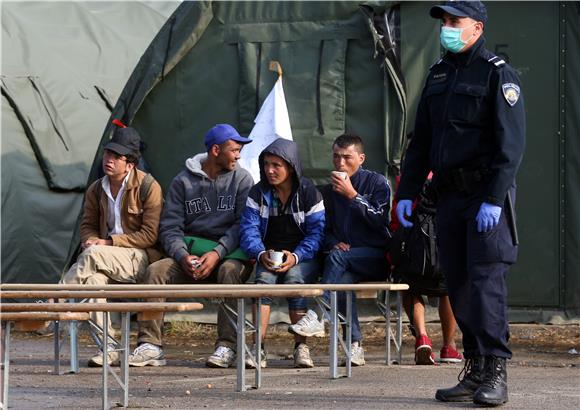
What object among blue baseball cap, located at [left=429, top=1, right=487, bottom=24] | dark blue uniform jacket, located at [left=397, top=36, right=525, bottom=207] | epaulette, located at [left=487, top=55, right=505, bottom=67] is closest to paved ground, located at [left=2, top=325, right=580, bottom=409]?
dark blue uniform jacket, located at [left=397, top=36, right=525, bottom=207]

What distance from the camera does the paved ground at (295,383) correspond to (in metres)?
6.68

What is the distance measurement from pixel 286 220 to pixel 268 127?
5.82ft

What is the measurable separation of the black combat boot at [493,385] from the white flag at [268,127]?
402 cm

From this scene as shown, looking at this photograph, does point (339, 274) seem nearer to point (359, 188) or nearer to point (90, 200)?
point (359, 188)

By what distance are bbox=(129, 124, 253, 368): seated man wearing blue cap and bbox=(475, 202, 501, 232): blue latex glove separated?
254 cm

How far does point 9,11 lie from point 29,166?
2.06 metres

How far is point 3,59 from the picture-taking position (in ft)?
41.1

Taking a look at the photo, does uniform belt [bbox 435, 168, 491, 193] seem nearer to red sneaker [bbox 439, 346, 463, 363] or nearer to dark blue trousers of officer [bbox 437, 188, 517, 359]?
dark blue trousers of officer [bbox 437, 188, 517, 359]

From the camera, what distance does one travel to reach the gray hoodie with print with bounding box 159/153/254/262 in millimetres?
8938

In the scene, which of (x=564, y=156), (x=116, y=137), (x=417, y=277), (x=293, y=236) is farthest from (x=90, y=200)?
(x=564, y=156)

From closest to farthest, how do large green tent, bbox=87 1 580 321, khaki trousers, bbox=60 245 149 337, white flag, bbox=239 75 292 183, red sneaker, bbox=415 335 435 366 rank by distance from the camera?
1. red sneaker, bbox=415 335 435 366
2. khaki trousers, bbox=60 245 149 337
3. large green tent, bbox=87 1 580 321
4. white flag, bbox=239 75 292 183

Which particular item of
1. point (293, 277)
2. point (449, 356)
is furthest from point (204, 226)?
point (449, 356)

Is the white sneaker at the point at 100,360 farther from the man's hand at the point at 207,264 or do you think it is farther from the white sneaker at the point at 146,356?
the man's hand at the point at 207,264

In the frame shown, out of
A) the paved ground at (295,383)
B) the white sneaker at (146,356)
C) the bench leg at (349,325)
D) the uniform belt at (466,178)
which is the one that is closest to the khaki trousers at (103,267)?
the white sneaker at (146,356)
